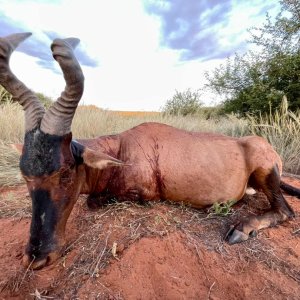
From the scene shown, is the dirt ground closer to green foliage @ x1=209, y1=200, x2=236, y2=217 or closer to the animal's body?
green foliage @ x1=209, y1=200, x2=236, y2=217

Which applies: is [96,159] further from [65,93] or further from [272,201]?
[272,201]

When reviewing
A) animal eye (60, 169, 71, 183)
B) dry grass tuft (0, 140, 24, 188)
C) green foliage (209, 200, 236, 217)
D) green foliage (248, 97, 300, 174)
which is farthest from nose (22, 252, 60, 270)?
green foliage (248, 97, 300, 174)

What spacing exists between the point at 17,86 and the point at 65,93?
50 cm

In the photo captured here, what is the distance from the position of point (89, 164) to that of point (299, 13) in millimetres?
10129

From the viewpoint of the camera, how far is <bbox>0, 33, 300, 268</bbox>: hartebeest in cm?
237

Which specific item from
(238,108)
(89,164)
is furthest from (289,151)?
(89,164)

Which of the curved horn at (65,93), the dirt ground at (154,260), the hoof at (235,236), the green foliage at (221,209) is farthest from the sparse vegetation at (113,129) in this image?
the hoof at (235,236)

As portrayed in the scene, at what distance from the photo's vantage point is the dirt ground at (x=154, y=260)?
2.31 metres

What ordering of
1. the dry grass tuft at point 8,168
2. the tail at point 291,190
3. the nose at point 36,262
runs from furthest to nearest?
1. the dry grass tuft at point 8,168
2. the tail at point 291,190
3. the nose at point 36,262

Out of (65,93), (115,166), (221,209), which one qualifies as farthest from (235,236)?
(65,93)

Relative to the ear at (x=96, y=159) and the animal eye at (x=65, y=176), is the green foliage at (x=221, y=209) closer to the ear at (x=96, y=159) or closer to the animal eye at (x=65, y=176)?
the ear at (x=96, y=159)

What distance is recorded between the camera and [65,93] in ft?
8.15

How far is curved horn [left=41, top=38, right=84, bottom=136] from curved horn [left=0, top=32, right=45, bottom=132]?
14cm

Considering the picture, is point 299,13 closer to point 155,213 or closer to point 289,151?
point 289,151
